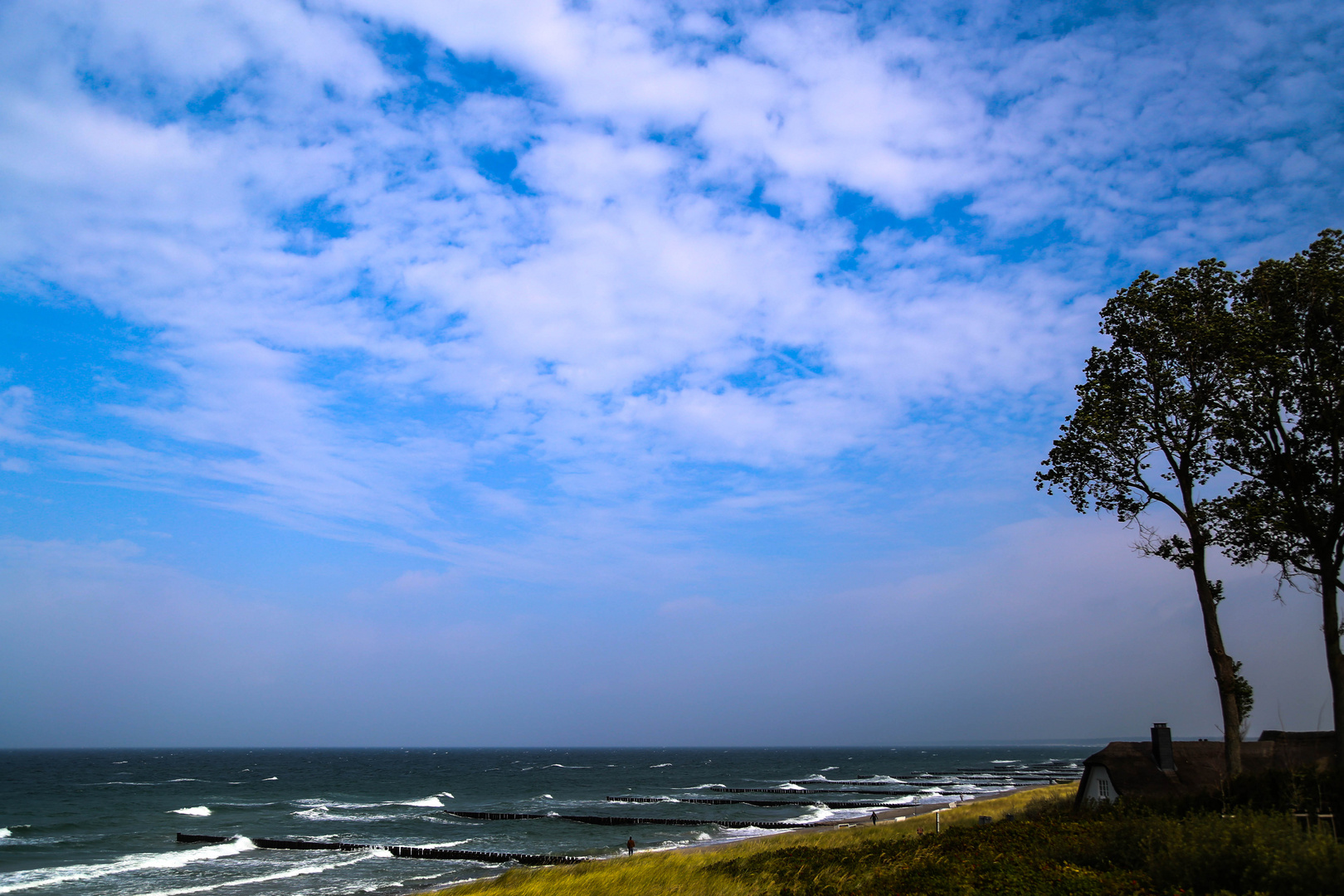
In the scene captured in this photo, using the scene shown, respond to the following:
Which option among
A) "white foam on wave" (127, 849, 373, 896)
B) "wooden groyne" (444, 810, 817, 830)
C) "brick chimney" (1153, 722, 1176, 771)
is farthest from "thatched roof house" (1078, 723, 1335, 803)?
"white foam on wave" (127, 849, 373, 896)

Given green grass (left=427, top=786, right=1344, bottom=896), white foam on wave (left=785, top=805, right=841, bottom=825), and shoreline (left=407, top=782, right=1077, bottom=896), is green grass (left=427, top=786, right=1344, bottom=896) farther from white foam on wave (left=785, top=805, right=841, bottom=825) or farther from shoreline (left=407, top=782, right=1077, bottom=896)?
white foam on wave (left=785, top=805, right=841, bottom=825)

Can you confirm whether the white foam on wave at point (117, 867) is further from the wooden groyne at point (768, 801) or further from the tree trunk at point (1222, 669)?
the tree trunk at point (1222, 669)

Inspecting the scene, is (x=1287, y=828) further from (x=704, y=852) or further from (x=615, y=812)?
(x=615, y=812)

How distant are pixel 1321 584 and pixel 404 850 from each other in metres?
46.1

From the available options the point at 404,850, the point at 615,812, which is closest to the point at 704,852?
the point at 404,850

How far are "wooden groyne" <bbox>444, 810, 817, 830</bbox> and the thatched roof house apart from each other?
27791 millimetres

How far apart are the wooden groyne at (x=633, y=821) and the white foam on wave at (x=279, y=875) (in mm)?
20227

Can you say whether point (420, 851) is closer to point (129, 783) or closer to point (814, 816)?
point (814, 816)

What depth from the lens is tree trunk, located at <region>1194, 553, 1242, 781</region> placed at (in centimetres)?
2003

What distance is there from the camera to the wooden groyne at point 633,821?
57.2m

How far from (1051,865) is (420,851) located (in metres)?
41.5

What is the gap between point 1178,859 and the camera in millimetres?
11711

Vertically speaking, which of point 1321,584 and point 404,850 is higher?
point 1321,584

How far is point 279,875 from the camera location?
127 feet
